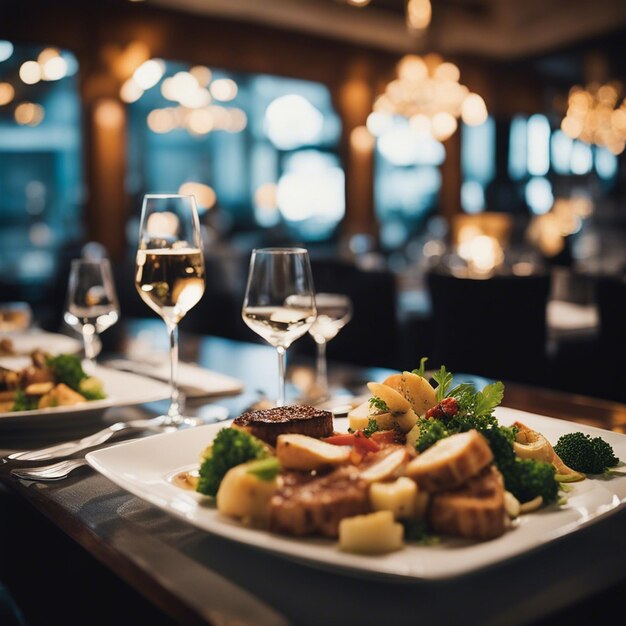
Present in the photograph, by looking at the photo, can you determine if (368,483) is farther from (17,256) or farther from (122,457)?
(17,256)

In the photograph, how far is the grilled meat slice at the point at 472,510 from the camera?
0.75 meters


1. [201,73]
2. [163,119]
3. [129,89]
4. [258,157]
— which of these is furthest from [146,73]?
[258,157]

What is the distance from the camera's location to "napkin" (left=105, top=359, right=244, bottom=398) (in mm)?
1588

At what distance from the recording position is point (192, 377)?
1736 mm

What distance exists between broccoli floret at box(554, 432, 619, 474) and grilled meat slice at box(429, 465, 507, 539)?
219mm

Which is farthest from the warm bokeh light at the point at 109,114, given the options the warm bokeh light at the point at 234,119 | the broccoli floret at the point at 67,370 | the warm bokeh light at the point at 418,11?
the broccoli floret at the point at 67,370

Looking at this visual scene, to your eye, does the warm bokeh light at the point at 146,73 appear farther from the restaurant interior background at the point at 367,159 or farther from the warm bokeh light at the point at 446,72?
the warm bokeh light at the point at 446,72

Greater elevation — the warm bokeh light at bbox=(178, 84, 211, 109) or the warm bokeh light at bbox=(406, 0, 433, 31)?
the warm bokeh light at bbox=(406, 0, 433, 31)

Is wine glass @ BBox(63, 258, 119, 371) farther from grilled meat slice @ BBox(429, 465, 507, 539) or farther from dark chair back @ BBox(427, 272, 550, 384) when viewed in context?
dark chair back @ BBox(427, 272, 550, 384)

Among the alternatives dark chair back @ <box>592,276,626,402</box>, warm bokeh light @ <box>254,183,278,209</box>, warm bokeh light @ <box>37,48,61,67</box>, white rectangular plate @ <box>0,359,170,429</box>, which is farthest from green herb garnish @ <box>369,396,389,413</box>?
warm bokeh light @ <box>254,183,278,209</box>

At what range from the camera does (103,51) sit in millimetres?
8219

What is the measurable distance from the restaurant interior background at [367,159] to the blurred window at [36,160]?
6cm

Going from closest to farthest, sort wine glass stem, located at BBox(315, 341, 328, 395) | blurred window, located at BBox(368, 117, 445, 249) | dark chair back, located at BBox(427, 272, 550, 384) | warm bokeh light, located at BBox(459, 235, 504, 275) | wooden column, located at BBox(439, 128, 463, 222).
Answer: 1. wine glass stem, located at BBox(315, 341, 328, 395)
2. dark chair back, located at BBox(427, 272, 550, 384)
3. warm bokeh light, located at BBox(459, 235, 504, 275)
4. wooden column, located at BBox(439, 128, 463, 222)
5. blurred window, located at BBox(368, 117, 445, 249)

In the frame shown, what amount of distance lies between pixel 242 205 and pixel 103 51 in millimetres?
8986
